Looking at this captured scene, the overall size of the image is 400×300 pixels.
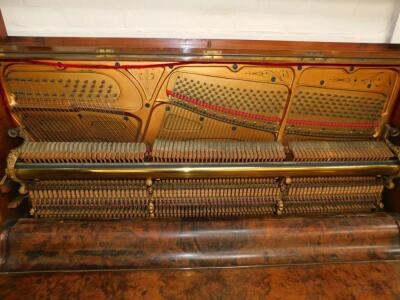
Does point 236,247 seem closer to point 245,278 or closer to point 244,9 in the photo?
point 245,278

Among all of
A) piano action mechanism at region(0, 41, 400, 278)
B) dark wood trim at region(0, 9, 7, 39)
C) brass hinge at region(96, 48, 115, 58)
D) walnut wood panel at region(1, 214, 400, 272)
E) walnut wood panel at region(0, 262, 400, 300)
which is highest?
dark wood trim at region(0, 9, 7, 39)

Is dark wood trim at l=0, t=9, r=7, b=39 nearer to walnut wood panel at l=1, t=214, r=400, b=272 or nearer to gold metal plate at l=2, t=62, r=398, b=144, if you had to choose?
gold metal plate at l=2, t=62, r=398, b=144

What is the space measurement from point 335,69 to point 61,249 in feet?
5.33

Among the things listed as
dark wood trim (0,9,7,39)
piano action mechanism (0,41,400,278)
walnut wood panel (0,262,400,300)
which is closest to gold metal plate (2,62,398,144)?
piano action mechanism (0,41,400,278)

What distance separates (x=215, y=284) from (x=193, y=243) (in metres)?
0.22

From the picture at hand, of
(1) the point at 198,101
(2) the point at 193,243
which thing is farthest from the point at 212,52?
(2) the point at 193,243

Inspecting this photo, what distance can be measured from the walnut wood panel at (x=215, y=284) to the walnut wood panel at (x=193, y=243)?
54mm

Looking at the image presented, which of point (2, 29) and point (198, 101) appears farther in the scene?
point (198, 101)

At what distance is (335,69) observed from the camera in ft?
4.58

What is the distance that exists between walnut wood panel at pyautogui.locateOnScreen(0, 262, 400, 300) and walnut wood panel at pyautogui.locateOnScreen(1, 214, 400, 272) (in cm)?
5

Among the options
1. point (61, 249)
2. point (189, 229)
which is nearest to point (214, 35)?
point (189, 229)

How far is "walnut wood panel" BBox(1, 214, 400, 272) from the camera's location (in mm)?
1328

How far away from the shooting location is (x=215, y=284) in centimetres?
126

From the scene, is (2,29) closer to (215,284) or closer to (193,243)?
(193,243)
